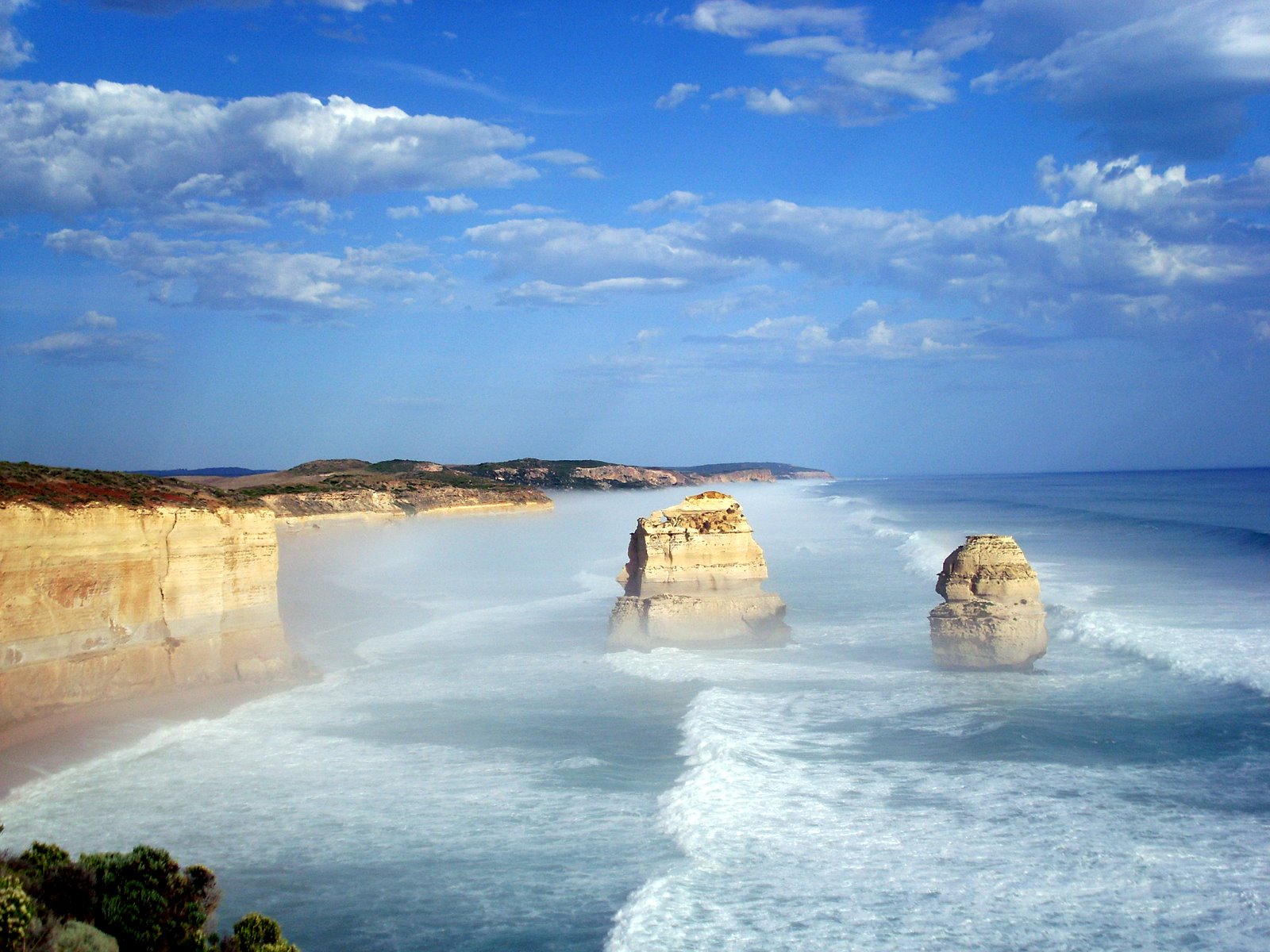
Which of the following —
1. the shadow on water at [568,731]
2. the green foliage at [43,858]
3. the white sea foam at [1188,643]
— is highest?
the green foliage at [43,858]

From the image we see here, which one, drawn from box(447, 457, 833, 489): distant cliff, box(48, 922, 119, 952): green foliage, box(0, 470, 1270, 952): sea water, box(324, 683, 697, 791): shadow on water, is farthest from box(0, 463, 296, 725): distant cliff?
box(447, 457, 833, 489): distant cliff

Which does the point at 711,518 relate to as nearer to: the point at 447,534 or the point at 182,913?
the point at 182,913

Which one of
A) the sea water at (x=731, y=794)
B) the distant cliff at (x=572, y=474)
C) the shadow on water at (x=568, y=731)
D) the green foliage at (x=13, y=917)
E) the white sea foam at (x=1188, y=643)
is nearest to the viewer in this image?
the green foliage at (x=13, y=917)

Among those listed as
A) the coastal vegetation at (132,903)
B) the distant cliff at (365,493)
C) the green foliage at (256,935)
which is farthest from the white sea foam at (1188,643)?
the distant cliff at (365,493)

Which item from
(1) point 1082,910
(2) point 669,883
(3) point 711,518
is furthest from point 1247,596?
(2) point 669,883

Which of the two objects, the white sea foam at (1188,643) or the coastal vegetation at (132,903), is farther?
the white sea foam at (1188,643)

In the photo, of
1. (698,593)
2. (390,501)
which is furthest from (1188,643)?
(390,501)

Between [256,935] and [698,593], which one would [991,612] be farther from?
[256,935]

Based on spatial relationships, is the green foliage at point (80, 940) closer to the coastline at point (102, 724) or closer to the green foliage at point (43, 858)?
the green foliage at point (43, 858)
